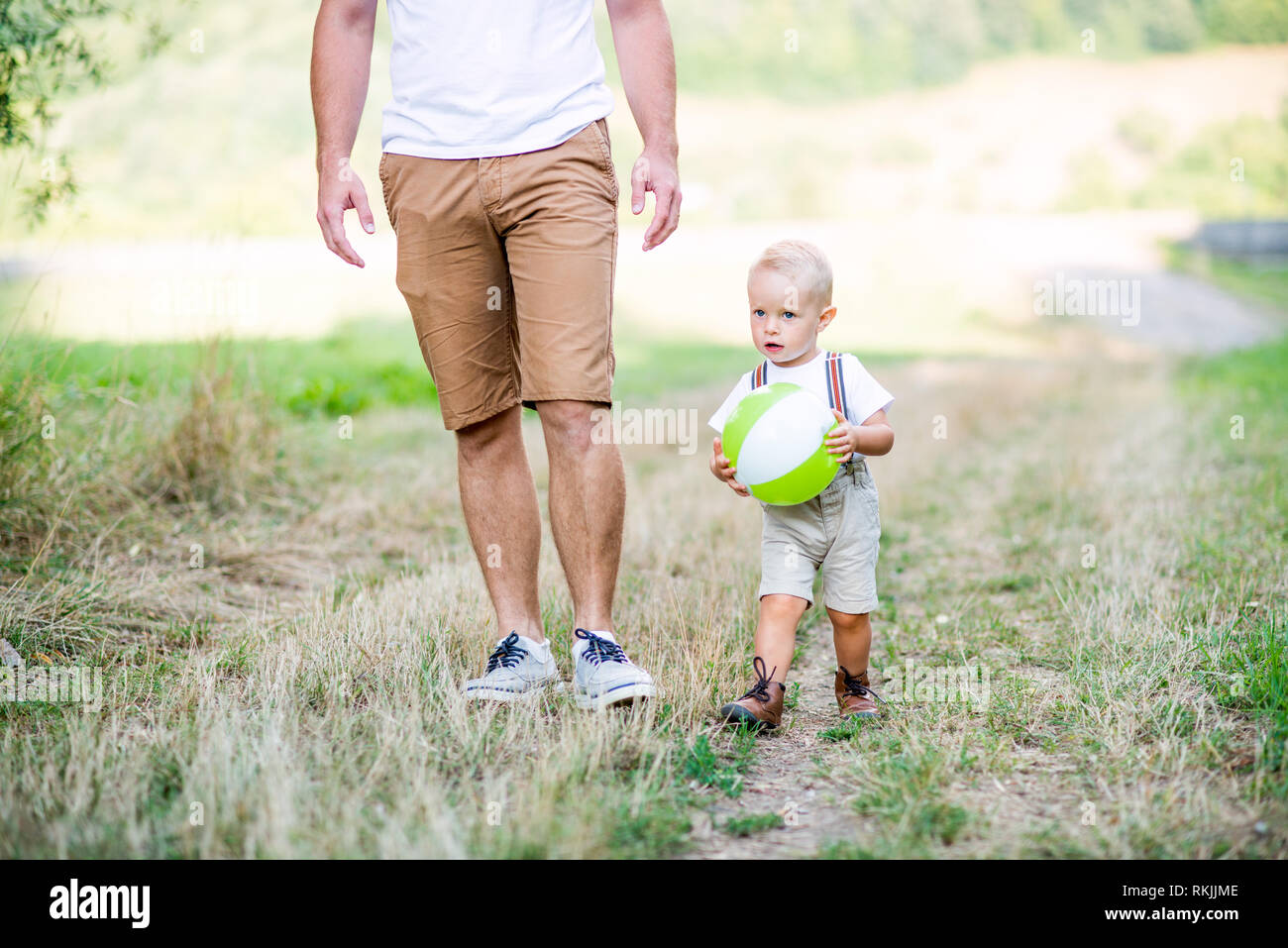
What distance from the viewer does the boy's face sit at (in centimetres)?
314

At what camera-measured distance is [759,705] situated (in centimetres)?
315

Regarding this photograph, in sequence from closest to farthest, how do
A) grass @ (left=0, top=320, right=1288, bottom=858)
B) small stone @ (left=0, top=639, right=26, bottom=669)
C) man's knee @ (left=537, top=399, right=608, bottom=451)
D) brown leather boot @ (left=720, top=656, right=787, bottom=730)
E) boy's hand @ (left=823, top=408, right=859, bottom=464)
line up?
grass @ (left=0, top=320, right=1288, bottom=858) → boy's hand @ (left=823, top=408, right=859, bottom=464) → brown leather boot @ (left=720, top=656, right=787, bottom=730) → man's knee @ (left=537, top=399, right=608, bottom=451) → small stone @ (left=0, top=639, right=26, bottom=669)

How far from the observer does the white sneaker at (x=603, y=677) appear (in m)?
3.05

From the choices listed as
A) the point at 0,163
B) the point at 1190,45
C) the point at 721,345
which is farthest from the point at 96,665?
the point at 1190,45

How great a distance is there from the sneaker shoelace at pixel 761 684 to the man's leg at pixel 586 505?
46 cm

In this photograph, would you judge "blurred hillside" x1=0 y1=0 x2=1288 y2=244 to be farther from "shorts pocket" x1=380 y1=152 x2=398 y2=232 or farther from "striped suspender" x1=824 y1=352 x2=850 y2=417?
"striped suspender" x1=824 y1=352 x2=850 y2=417

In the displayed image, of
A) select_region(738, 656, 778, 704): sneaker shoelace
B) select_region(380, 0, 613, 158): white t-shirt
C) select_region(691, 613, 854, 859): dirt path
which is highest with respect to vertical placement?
select_region(380, 0, 613, 158): white t-shirt

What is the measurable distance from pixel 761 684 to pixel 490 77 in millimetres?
1908

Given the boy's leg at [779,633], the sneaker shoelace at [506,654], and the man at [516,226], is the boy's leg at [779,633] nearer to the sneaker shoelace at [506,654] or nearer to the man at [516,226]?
the man at [516,226]

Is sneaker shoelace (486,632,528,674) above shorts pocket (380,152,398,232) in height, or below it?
below

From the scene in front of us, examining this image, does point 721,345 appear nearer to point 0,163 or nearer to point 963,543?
point 963,543

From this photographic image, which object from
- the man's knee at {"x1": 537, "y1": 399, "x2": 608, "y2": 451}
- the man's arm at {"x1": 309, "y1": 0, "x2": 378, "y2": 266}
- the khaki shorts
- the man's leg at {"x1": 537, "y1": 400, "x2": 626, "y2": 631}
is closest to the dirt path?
the man's leg at {"x1": 537, "y1": 400, "x2": 626, "y2": 631}

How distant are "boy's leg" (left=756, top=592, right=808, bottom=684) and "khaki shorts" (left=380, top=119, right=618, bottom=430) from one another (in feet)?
2.64

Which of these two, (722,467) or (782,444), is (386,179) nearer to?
(722,467)
